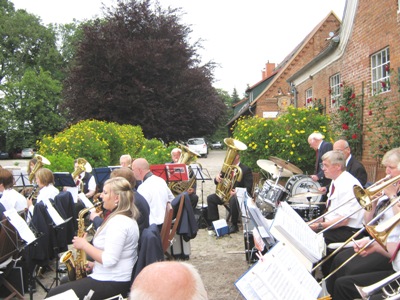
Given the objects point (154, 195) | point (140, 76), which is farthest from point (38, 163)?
point (140, 76)

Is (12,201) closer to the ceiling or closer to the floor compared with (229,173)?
closer to the ceiling

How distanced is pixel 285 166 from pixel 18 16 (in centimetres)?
3793

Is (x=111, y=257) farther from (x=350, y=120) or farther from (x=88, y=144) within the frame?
(x=350, y=120)

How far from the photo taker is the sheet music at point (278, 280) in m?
2.20

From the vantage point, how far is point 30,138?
37.4 meters

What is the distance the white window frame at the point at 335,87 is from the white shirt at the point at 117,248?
1016 cm

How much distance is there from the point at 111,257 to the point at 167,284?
6.52 ft

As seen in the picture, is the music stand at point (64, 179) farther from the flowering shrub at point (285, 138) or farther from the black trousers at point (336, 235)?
the black trousers at point (336, 235)

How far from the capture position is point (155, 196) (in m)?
5.43

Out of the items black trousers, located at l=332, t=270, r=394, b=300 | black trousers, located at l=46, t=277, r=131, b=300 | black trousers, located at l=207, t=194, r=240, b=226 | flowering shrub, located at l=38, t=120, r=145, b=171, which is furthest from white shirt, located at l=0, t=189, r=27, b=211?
flowering shrub, located at l=38, t=120, r=145, b=171

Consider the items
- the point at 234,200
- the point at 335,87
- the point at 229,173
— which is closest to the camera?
the point at 229,173

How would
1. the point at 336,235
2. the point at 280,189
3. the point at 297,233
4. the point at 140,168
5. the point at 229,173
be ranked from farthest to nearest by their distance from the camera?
the point at 229,173, the point at 280,189, the point at 140,168, the point at 336,235, the point at 297,233

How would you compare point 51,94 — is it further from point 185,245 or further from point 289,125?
point 185,245

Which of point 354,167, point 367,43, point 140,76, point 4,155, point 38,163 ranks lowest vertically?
point 4,155
